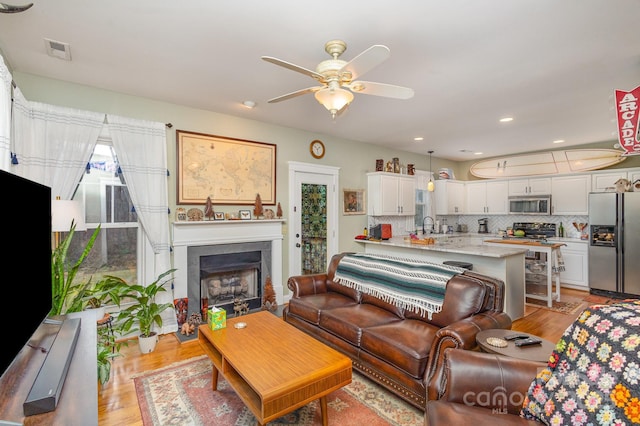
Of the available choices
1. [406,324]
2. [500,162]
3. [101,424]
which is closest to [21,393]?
[101,424]

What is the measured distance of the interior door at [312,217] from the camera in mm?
4629

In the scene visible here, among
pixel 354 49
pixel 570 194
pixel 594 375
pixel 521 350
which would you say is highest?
pixel 354 49

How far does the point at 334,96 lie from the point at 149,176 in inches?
94.8

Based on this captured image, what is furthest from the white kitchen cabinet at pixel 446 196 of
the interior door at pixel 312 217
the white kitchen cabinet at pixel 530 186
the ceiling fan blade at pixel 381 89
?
the ceiling fan blade at pixel 381 89

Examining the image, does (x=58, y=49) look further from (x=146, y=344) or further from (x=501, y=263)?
(x=501, y=263)

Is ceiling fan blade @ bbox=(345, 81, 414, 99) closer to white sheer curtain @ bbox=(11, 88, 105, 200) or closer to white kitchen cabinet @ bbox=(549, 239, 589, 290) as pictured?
white sheer curtain @ bbox=(11, 88, 105, 200)

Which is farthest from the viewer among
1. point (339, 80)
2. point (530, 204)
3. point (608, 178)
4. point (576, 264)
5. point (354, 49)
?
point (530, 204)

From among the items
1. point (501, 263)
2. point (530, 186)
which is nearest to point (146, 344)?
point (501, 263)

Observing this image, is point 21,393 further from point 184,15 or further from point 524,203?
→ point 524,203

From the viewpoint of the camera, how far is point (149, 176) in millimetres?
3361

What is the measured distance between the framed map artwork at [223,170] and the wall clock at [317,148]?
2.29 ft

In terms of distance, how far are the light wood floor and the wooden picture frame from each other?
2.85m

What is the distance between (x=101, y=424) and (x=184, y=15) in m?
2.71

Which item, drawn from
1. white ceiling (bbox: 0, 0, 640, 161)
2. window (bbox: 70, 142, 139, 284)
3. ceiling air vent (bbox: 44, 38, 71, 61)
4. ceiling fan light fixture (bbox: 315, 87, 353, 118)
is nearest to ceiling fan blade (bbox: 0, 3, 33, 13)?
white ceiling (bbox: 0, 0, 640, 161)
